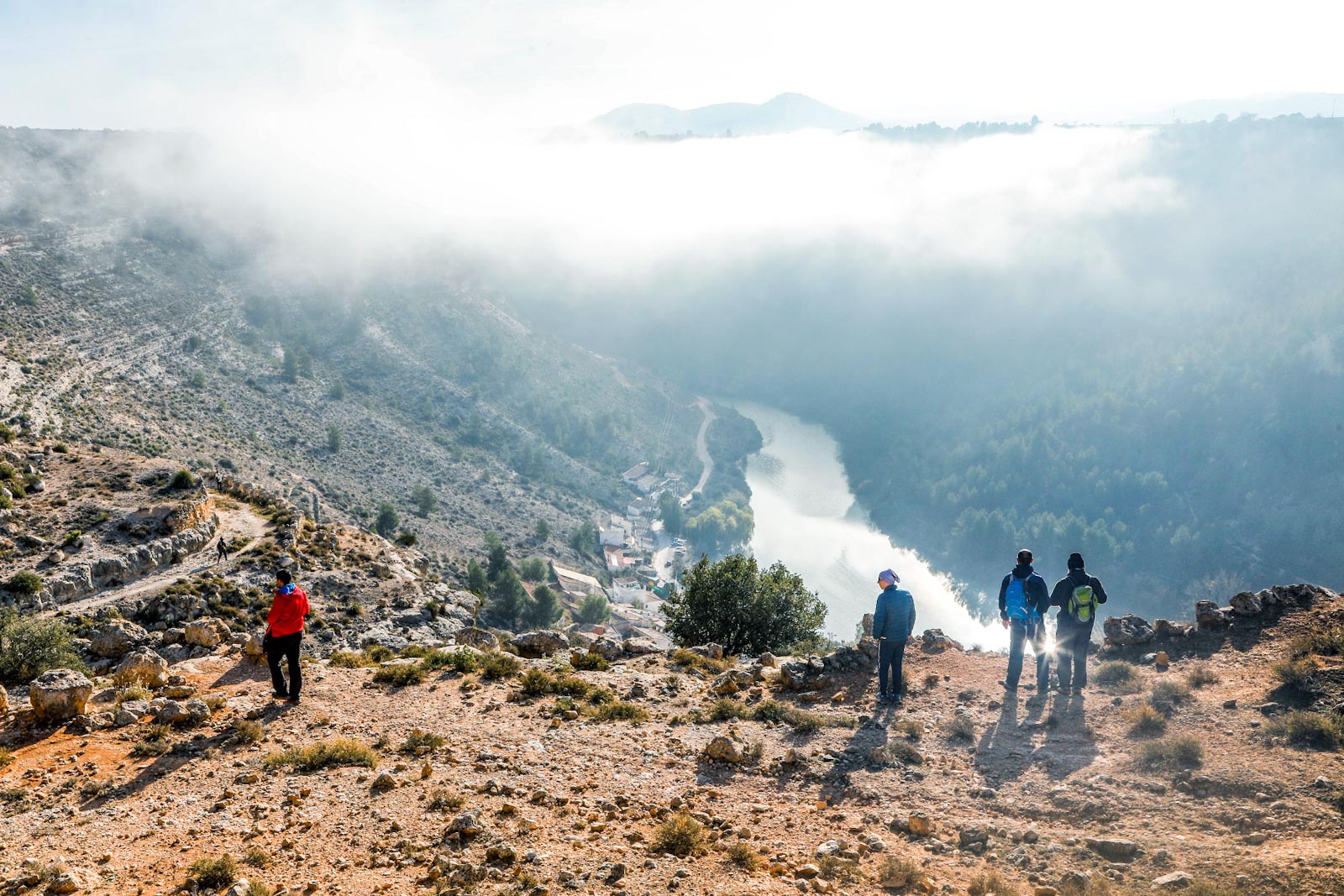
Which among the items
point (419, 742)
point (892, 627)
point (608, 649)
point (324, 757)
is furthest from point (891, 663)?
point (324, 757)

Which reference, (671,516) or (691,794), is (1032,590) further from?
(671,516)

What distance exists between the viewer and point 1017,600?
13375 mm

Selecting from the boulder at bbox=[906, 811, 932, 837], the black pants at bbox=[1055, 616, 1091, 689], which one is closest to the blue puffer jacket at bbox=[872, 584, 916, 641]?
the black pants at bbox=[1055, 616, 1091, 689]

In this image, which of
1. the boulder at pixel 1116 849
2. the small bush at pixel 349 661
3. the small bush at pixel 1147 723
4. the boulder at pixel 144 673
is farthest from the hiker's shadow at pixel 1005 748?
the boulder at pixel 144 673

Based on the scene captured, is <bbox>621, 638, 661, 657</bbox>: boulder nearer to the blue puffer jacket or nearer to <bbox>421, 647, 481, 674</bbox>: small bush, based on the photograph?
<bbox>421, 647, 481, 674</bbox>: small bush

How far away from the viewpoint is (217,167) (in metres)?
165

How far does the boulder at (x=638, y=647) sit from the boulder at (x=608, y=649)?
0.17m

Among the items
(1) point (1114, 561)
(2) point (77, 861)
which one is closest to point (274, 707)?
(2) point (77, 861)

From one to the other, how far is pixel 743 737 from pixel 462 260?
18320 cm

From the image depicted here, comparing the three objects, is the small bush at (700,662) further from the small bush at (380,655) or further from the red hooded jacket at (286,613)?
the red hooded jacket at (286,613)

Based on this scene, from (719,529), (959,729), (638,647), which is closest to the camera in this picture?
(959,729)

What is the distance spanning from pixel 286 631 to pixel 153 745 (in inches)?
90.8

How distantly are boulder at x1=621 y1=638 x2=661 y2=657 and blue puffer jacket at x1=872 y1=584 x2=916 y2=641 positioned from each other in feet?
22.3

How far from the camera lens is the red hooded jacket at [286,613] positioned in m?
12.5
